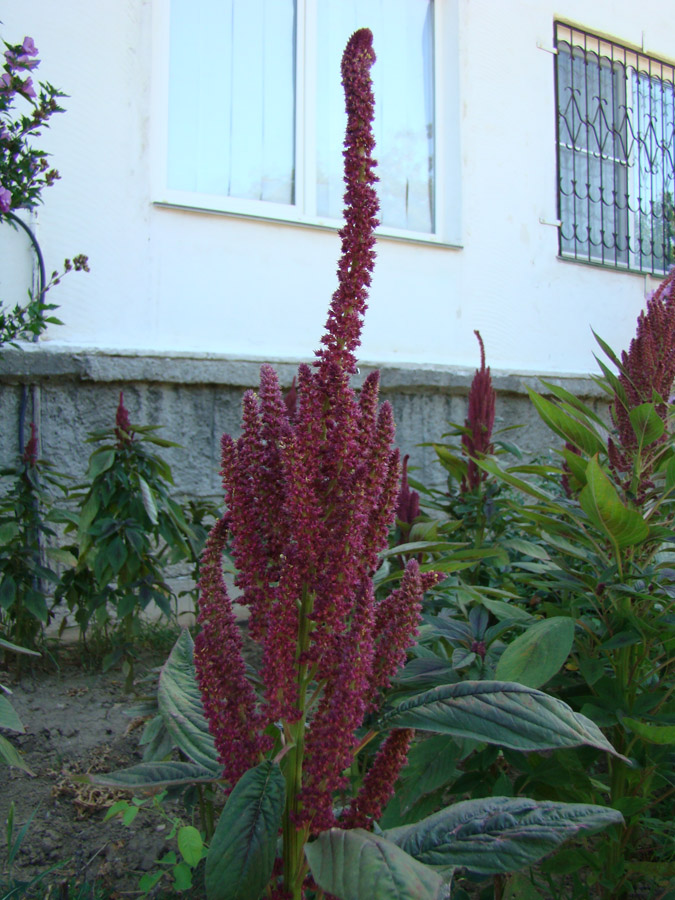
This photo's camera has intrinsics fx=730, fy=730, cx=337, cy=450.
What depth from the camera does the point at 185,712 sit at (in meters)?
1.20

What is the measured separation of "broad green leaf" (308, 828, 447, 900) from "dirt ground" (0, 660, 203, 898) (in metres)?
0.64

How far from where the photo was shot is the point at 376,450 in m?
0.98

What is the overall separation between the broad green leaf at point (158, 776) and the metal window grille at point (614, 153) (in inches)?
215

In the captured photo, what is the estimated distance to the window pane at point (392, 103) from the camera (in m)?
4.86

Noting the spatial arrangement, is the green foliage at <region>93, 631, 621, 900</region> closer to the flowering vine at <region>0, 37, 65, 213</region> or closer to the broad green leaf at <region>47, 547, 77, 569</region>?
the broad green leaf at <region>47, 547, 77, 569</region>

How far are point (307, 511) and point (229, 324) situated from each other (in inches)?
133

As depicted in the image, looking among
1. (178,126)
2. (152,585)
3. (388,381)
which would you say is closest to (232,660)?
(152,585)

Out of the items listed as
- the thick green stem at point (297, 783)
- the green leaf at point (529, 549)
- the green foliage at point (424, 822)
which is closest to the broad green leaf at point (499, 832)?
the green foliage at point (424, 822)

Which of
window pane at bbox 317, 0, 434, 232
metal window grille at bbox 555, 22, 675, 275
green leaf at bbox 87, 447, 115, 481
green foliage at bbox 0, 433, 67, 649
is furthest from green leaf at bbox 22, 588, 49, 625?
metal window grille at bbox 555, 22, 675, 275

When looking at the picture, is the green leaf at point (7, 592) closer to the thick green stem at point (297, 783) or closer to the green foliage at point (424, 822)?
the green foliage at point (424, 822)

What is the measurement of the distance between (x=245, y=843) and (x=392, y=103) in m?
5.20

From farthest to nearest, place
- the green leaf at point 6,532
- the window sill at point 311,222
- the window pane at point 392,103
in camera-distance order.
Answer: the window pane at point 392,103 < the window sill at point 311,222 < the green leaf at point 6,532

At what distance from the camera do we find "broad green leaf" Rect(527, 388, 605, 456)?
5.47 feet

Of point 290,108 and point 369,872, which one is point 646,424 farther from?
point 290,108
